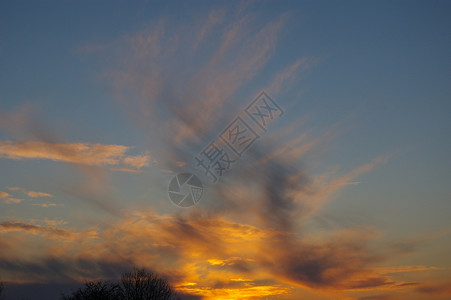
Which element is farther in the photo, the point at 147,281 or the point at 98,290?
the point at 147,281

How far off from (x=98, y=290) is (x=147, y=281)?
395 inches

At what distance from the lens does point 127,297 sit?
250 feet

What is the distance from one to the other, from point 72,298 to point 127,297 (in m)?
10.1

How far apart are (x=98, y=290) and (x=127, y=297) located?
5.24m

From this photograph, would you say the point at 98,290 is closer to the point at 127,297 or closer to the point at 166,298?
the point at 127,297

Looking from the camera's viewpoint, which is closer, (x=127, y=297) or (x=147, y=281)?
(x=127, y=297)

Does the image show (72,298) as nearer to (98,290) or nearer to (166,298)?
(98,290)

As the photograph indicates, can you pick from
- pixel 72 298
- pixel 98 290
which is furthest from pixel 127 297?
pixel 72 298

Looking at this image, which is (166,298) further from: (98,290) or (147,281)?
(98,290)

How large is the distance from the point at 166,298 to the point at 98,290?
1266cm

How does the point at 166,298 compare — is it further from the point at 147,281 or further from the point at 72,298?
the point at 72,298

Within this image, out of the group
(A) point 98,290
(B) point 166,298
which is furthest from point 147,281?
(A) point 98,290

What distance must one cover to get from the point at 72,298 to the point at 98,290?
6.41 meters

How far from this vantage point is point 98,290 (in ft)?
245
